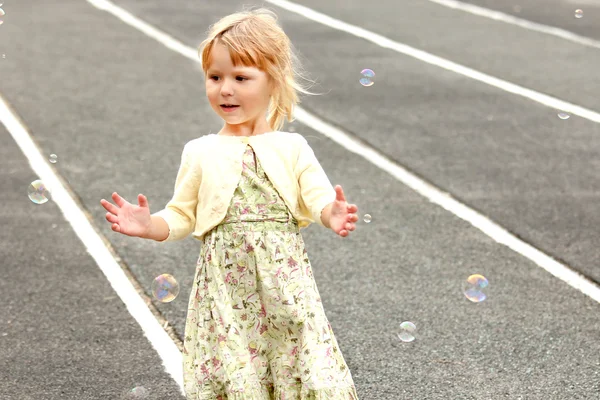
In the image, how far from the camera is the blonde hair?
376 centimetres

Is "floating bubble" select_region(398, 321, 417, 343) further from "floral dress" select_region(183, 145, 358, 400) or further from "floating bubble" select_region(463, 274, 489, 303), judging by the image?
"floral dress" select_region(183, 145, 358, 400)

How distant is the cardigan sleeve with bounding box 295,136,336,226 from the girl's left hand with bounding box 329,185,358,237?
0.33 feet

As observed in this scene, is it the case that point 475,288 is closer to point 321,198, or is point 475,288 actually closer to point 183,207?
point 321,198

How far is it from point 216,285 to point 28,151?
17.8 feet

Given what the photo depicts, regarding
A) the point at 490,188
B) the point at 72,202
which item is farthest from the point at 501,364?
the point at 72,202

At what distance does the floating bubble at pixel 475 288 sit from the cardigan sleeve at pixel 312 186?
1.78 metres

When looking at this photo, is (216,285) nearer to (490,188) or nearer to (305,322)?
(305,322)

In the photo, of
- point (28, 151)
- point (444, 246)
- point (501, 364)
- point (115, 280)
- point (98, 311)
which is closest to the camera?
point (501, 364)

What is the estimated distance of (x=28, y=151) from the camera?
28.9 ft

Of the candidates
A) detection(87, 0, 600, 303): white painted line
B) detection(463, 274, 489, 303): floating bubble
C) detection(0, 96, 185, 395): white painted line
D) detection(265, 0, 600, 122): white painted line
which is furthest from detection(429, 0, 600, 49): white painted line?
detection(463, 274, 489, 303): floating bubble

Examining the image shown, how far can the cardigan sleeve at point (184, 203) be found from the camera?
3914 mm

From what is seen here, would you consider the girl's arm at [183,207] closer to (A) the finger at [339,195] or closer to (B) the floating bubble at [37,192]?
(A) the finger at [339,195]

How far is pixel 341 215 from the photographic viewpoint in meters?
3.67

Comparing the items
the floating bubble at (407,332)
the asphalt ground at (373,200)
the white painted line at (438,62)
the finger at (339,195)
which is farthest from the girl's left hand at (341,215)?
the white painted line at (438,62)
